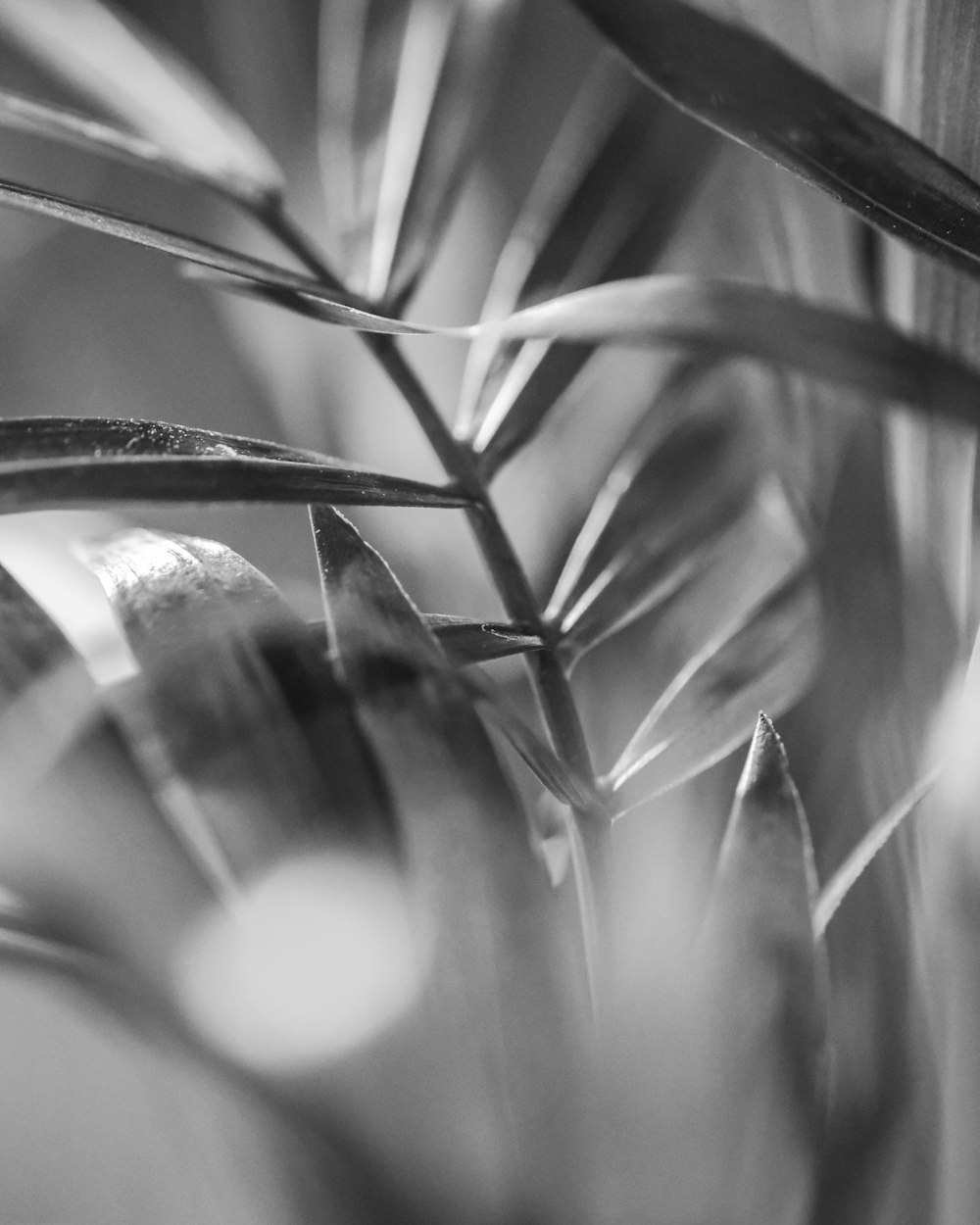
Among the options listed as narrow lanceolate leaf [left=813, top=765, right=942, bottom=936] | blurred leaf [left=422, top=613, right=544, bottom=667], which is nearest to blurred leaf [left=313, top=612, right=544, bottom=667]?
blurred leaf [left=422, top=613, right=544, bottom=667]

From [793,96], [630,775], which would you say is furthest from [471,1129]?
[793,96]

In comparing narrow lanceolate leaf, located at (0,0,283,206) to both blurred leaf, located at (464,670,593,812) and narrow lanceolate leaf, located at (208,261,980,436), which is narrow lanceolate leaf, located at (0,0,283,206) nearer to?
narrow lanceolate leaf, located at (208,261,980,436)

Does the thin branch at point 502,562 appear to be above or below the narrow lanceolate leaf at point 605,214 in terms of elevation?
below

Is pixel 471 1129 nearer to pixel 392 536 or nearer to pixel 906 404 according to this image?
pixel 906 404

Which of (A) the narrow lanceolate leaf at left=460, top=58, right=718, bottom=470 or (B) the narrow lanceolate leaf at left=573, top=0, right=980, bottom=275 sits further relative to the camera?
(A) the narrow lanceolate leaf at left=460, top=58, right=718, bottom=470

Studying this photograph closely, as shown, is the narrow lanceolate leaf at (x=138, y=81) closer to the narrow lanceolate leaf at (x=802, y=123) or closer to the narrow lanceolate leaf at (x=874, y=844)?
the narrow lanceolate leaf at (x=802, y=123)

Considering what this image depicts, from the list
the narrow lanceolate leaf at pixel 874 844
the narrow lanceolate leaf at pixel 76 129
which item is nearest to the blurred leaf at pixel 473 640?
the narrow lanceolate leaf at pixel 874 844

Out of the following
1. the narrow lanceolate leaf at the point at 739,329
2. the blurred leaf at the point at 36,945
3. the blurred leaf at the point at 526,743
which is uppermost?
the narrow lanceolate leaf at the point at 739,329
